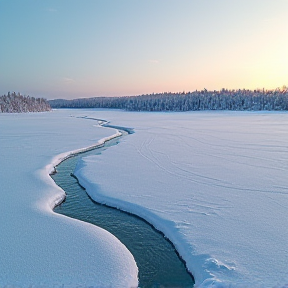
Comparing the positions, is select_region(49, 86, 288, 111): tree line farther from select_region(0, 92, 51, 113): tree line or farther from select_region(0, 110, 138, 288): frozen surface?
select_region(0, 110, 138, 288): frozen surface

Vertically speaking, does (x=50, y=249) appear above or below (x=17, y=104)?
below

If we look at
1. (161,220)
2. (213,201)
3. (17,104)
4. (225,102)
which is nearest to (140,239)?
(161,220)

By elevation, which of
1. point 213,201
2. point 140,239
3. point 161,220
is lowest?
point 140,239

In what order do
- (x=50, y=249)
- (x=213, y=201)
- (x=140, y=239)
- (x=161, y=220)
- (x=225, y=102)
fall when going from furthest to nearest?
(x=225, y=102), (x=213, y=201), (x=161, y=220), (x=140, y=239), (x=50, y=249)

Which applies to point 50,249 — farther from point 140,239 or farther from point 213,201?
point 213,201

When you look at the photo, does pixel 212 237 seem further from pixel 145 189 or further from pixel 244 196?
pixel 145 189

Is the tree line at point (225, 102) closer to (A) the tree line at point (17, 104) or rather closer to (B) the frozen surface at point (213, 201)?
(A) the tree line at point (17, 104)
